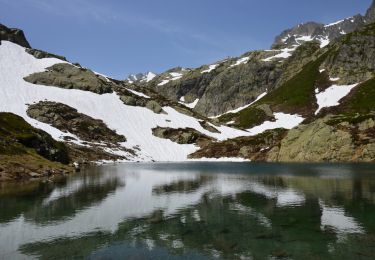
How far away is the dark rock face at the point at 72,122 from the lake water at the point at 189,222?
110 m

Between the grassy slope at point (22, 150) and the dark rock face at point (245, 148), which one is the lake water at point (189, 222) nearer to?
the grassy slope at point (22, 150)

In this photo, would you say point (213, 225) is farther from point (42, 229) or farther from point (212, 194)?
point (212, 194)

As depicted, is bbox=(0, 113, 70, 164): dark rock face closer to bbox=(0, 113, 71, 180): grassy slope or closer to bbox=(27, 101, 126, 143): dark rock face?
bbox=(0, 113, 71, 180): grassy slope

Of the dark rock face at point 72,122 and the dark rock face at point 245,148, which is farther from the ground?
the dark rock face at point 72,122

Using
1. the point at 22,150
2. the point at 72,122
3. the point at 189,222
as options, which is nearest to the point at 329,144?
the point at 22,150

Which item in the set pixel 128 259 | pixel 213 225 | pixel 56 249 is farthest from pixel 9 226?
pixel 213 225

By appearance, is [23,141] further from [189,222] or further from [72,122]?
[72,122]

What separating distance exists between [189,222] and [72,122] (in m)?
153

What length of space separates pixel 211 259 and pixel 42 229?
18.6 m

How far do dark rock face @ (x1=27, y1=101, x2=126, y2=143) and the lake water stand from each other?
361 ft

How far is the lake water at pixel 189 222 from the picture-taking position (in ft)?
96.9

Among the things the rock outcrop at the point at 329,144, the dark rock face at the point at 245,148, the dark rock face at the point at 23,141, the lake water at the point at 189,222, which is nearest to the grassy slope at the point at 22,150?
the dark rock face at the point at 23,141

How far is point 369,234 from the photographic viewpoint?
34.2 metres

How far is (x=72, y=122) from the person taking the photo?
18300 centimetres
